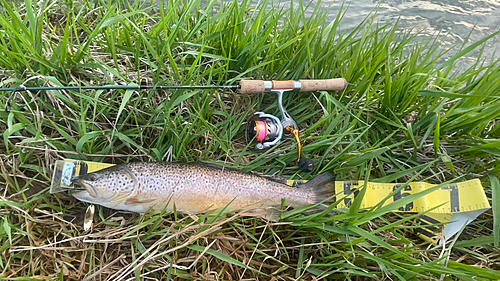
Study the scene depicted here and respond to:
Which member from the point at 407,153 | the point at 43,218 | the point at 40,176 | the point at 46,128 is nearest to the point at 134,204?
the point at 43,218

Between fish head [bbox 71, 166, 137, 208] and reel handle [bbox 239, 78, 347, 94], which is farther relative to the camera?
reel handle [bbox 239, 78, 347, 94]

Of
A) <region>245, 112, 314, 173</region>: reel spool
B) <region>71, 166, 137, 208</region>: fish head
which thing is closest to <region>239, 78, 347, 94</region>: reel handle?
<region>245, 112, 314, 173</region>: reel spool

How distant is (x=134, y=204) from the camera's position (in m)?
2.14

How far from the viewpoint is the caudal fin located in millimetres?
2324

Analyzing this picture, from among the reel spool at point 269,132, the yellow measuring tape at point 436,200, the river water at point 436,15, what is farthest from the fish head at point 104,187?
the river water at point 436,15

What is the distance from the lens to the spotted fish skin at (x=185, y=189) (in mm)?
2115

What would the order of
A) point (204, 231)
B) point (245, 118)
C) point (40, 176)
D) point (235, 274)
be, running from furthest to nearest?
1. point (245, 118)
2. point (40, 176)
3. point (235, 274)
4. point (204, 231)

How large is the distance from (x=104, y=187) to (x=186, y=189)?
623 millimetres

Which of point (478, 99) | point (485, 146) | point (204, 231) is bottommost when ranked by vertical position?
point (204, 231)

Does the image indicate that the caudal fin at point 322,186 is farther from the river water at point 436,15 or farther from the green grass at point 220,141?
the river water at point 436,15

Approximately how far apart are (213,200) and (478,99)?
2560mm

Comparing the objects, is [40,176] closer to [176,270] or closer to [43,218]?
[43,218]

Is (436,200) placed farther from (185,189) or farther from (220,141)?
(185,189)

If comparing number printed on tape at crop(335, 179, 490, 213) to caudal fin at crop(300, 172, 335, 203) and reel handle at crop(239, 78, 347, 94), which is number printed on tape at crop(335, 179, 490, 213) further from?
reel handle at crop(239, 78, 347, 94)
